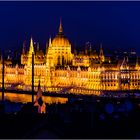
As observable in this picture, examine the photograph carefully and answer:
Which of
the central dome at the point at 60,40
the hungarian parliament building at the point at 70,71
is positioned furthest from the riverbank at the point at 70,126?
the central dome at the point at 60,40

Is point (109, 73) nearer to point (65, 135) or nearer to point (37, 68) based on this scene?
point (37, 68)

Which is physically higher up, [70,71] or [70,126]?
[70,71]

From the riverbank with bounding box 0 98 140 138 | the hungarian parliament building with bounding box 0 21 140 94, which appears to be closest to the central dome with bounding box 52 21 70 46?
the hungarian parliament building with bounding box 0 21 140 94

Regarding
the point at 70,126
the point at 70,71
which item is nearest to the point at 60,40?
the point at 70,71

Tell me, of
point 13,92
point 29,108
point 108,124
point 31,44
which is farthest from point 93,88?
point 108,124

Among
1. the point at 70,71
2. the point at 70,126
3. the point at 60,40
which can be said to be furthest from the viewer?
the point at 60,40

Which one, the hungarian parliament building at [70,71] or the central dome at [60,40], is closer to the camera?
the hungarian parliament building at [70,71]

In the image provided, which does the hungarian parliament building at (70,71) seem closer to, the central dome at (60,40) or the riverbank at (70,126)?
the central dome at (60,40)

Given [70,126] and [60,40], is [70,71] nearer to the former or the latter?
[60,40]

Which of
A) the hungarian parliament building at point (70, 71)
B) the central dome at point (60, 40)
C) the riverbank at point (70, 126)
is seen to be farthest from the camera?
the central dome at point (60, 40)

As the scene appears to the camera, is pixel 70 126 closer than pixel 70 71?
Yes
